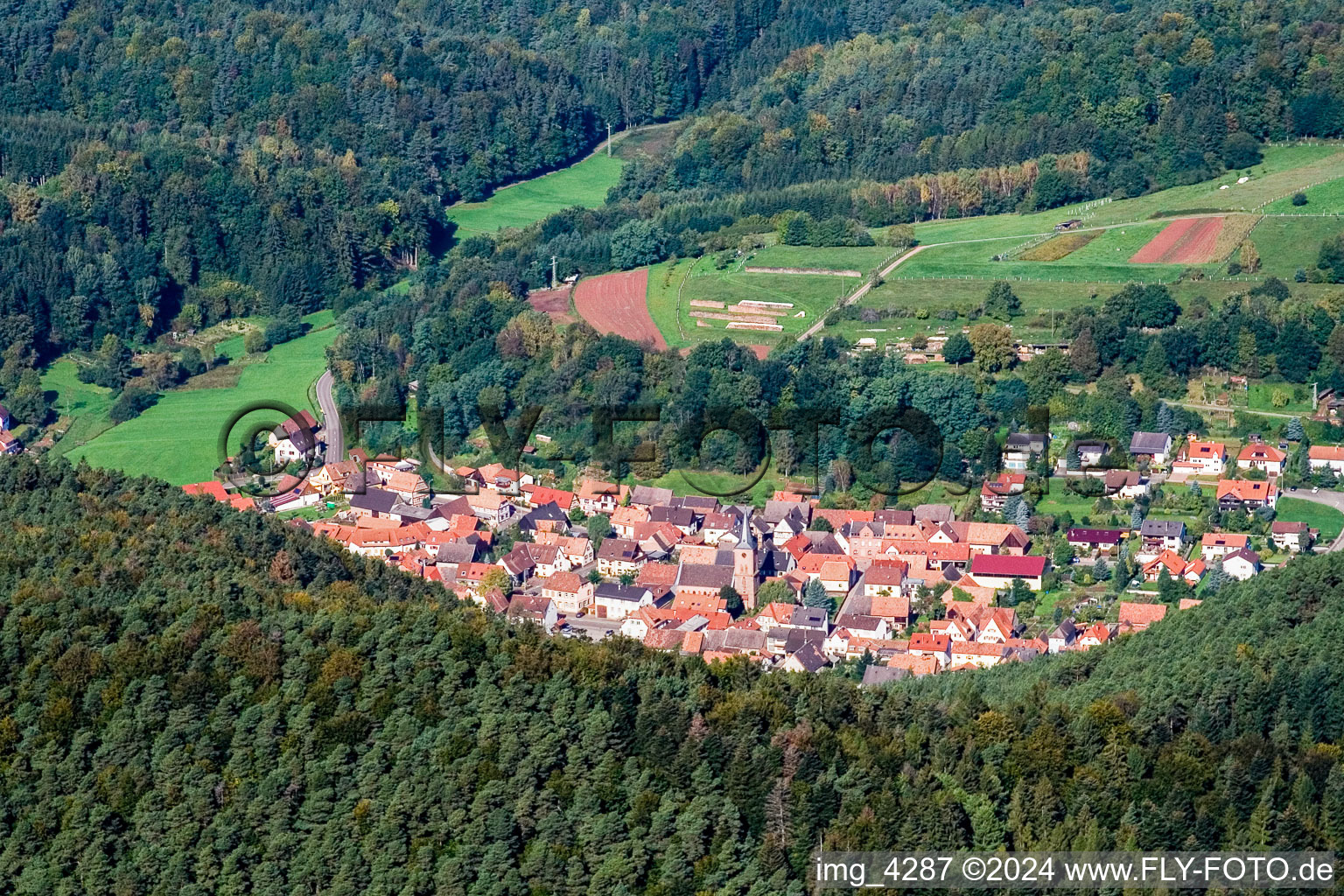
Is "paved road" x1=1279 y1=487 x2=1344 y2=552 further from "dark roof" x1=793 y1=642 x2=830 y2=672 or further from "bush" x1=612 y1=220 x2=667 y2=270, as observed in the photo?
"bush" x1=612 y1=220 x2=667 y2=270

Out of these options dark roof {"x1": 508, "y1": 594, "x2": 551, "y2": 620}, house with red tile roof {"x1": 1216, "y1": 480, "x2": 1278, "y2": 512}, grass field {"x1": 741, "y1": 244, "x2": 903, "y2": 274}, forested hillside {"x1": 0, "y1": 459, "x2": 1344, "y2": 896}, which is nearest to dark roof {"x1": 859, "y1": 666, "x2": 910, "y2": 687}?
forested hillside {"x1": 0, "y1": 459, "x2": 1344, "y2": 896}

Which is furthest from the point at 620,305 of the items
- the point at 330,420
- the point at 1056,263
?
the point at 1056,263

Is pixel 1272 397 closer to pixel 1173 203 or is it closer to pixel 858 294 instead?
pixel 858 294

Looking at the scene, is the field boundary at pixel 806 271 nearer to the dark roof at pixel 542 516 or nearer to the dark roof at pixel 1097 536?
the dark roof at pixel 542 516

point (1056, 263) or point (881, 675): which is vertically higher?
point (881, 675)

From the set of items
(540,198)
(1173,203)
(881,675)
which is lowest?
(540,198)

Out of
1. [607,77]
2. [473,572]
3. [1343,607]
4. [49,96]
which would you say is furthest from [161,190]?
[1343,607]

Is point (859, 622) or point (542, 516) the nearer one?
point (859, 622)

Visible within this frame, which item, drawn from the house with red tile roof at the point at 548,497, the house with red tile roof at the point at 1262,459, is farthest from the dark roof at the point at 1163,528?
the house with red tile roof at the point at 548,497

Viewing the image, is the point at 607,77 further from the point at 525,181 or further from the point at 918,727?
the point at 918,727
